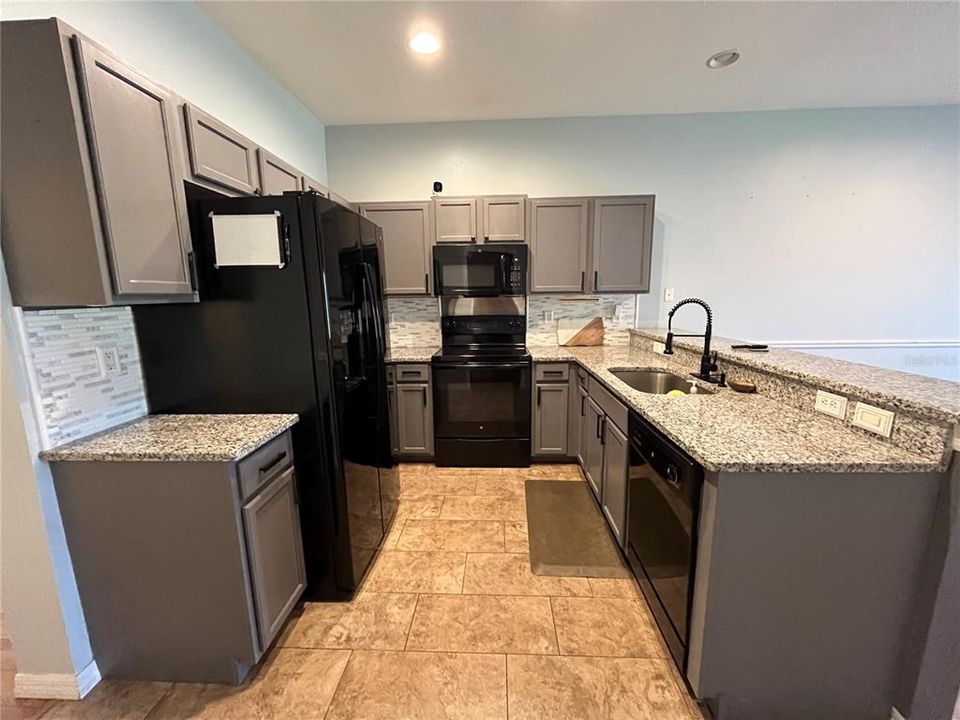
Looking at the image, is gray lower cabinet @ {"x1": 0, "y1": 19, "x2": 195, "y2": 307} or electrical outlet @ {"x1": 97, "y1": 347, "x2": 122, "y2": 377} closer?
gray lower cabinet @ {"x1": 0, "y1": 19, "x2": 195, "y2": 307}

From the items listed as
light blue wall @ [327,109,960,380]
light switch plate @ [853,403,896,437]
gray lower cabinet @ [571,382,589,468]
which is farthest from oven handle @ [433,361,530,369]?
light switch plate @ [853,403,896,437]

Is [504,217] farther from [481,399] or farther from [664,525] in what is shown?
[664,525]

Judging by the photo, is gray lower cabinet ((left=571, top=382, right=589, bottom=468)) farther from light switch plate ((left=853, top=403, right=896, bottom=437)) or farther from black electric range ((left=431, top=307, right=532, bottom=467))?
light switch plate ((left=853, top=403, right=896, bottom=437))

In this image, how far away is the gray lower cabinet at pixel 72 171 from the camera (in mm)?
1099

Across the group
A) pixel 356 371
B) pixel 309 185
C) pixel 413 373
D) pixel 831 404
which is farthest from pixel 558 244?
pixel 831 404

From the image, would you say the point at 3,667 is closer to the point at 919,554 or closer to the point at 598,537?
the point at 598,537

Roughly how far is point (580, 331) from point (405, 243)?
5.67 feet

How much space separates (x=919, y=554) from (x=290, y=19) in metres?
3.44

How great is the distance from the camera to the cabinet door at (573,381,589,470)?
2.81m

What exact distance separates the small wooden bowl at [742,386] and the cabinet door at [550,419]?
4.17ft

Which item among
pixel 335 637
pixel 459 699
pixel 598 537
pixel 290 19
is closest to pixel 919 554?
pixel 598 537

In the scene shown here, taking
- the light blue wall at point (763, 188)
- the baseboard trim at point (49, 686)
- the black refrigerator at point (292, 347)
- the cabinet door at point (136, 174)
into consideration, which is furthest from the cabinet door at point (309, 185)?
the baseboard trim at point (49, 686)

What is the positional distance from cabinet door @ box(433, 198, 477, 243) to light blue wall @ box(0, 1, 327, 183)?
1.15 m

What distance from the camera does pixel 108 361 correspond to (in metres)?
1.52
